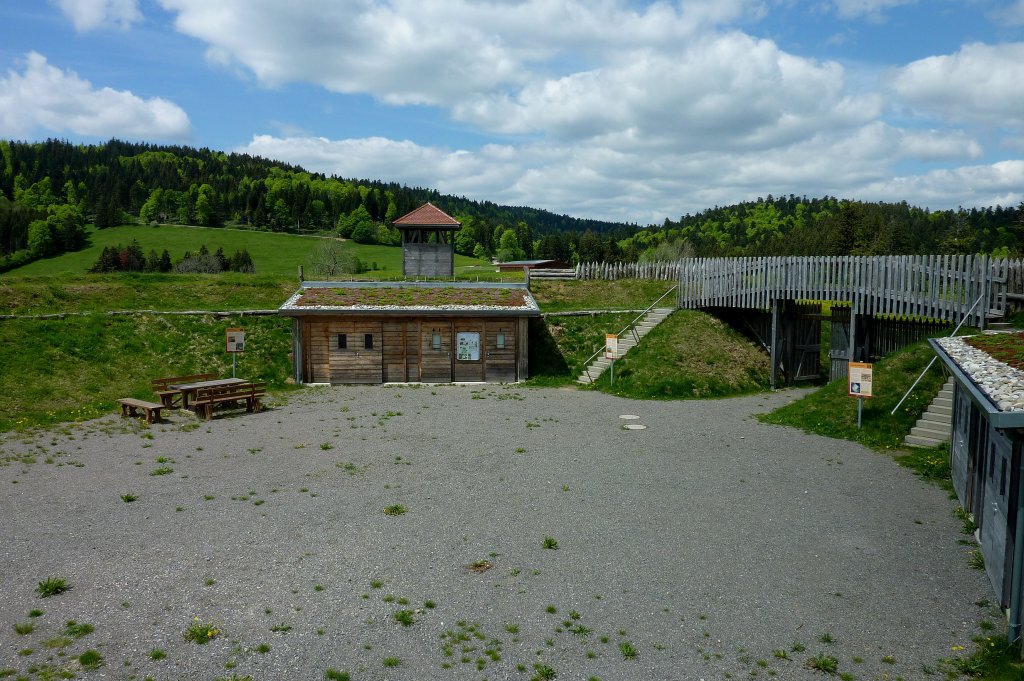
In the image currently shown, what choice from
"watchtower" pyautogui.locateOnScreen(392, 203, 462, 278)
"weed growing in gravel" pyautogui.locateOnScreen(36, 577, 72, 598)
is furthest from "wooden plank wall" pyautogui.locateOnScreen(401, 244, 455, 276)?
"weed growing in gravel" pyautogui.locateOnScreen(36, 577, 72, 598)

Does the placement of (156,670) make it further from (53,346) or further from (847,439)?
(53,346)

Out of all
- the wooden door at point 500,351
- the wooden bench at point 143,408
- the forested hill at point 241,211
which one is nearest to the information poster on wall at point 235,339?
the wooden bench at point 143,408

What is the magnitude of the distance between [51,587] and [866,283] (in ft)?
79.5

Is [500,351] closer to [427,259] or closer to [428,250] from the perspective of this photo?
[427,259]

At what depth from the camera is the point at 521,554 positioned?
9.60m

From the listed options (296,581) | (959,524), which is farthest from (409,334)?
(959,524)

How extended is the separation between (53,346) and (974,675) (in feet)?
94.1

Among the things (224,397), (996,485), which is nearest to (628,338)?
(224,397)

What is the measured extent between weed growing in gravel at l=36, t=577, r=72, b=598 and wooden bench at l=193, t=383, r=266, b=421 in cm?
1150

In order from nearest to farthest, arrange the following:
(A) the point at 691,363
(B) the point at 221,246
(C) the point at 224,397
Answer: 1. (C) the point at 224,397
2. (A) the point at 691,363
3. (B) the point at 221,246

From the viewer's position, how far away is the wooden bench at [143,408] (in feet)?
61.0

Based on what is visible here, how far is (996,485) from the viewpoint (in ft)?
28.3

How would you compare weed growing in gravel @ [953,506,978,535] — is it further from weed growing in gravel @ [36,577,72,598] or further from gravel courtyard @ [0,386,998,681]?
weed growing in gravel @ [36,577,72,598]

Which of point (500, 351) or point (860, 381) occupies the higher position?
point (860, 381)
